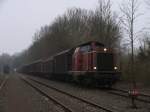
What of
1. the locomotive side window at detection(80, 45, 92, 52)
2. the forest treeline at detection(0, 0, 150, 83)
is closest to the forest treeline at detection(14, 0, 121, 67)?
the forest treeline at detection(0, 0, 150, 83)

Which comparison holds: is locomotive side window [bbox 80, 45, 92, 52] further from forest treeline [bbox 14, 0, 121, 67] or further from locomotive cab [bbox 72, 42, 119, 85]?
forest treeline [bbox 14, 0, 121, 67]

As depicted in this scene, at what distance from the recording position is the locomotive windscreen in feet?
92.1

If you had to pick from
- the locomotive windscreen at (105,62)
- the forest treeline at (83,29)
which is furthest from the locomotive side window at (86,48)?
the forest treeline at (83,29)

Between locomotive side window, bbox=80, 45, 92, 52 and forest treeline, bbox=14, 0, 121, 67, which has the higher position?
forest treeline, bbox=14, 0, 121, 67

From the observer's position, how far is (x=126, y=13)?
126 feet

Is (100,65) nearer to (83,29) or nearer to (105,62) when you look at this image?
(105,62)

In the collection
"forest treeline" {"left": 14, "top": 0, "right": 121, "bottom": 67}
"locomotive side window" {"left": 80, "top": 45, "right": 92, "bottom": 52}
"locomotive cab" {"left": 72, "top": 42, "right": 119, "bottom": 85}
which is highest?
"forest treeline" {"left": 14, "top": 0, "right": 121, "bottom": 67}

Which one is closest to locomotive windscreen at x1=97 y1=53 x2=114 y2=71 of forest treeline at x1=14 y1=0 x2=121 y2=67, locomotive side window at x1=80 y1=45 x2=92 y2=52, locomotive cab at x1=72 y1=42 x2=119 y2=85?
locomotive cab at x1=72 y1=42 x2=119 y2=85

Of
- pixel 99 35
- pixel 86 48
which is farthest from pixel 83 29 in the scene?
pixel 86 48

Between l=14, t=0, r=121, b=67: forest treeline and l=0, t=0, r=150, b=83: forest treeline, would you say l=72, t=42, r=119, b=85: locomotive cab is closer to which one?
l=0, t=0, r=150, b=83: forest treeline

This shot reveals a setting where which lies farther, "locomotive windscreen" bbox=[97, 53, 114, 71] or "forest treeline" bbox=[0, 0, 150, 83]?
"forest treeline" bbox=[0, 0, 150, 83]

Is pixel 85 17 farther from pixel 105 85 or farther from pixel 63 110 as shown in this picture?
pixel 63 110

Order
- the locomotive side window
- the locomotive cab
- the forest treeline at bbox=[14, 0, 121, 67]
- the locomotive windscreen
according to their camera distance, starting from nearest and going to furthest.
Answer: the locomotive cab, the locomotive windscreen, the locomotive side window, the forest treeline at bbox=[14, 0, 121, 67]

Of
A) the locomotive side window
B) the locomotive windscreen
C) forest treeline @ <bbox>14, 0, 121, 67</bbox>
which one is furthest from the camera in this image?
forest treeline @ <bbox>14, 0, 121, 67</bbox>
